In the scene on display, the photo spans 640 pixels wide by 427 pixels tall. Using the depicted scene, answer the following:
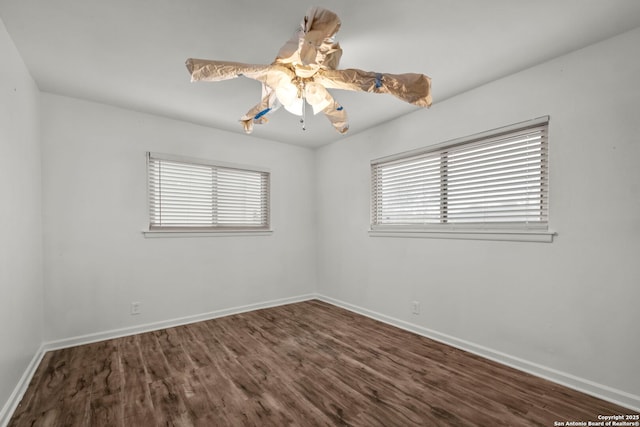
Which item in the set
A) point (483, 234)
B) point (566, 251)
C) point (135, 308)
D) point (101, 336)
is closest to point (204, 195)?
point (135, 308)

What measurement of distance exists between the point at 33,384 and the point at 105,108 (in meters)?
2.54

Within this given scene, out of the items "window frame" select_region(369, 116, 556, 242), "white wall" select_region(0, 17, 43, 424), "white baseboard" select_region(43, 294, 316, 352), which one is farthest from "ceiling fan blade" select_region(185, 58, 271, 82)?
"white baseboard" select_region(43, 294, 316, 352)

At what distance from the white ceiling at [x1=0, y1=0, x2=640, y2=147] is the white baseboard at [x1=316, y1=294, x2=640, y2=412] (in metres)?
2.37

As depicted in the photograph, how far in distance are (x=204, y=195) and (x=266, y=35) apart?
235cm

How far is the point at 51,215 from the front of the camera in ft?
9.30

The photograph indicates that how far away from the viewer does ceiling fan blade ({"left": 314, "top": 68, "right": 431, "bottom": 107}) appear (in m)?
1.83

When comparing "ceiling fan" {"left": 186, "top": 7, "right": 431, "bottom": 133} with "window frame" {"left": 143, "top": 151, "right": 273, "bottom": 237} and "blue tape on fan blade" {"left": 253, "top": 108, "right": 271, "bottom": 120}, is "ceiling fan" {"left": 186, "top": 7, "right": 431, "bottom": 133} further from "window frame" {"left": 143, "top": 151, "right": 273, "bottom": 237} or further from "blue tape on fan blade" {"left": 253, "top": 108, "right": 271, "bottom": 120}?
"window frame" {"left": 143, "top": 151, "right": 273, "bottom": 237}

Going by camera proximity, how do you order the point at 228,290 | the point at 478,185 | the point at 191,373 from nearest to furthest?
1. the point at 191,373
2. the point at 478,185
3. the point at 228,290

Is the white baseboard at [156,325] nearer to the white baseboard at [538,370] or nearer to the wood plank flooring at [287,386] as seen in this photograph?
the wood plank flooring at [287,386]

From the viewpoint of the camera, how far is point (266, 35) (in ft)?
6.45

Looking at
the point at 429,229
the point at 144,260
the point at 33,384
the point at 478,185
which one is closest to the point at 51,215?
the point at 144,260

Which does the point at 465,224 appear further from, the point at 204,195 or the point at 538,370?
the point at 204,195

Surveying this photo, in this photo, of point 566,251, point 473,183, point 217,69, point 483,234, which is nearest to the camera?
point 217,69

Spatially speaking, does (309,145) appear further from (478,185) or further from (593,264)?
(593,264)
